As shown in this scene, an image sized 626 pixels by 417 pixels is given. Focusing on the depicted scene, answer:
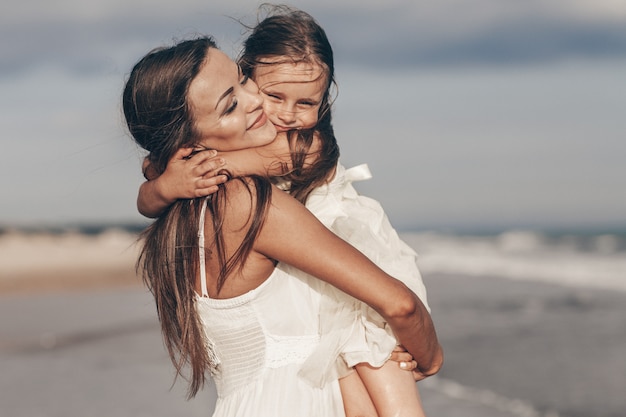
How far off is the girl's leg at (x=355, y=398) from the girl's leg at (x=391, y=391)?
0.08 ft

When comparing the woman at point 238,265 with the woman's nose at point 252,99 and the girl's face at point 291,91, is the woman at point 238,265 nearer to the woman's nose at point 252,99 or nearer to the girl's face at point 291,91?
the woman's nose at point 252,99

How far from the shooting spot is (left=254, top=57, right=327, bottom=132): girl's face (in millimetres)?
2943

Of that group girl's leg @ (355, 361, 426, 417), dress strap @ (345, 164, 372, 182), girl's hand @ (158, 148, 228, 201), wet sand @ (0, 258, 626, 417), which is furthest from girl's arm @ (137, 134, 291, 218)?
wet sand @ (0, 258, 626, 417)

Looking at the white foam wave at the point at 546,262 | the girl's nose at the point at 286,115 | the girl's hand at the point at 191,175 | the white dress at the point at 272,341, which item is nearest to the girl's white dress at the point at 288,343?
the white dress at the point at 272,341

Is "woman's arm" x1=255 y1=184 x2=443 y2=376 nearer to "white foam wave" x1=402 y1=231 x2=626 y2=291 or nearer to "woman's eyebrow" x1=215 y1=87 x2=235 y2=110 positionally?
"woman's eyebrow" x1=215 y1=87 x2=235 y2=110

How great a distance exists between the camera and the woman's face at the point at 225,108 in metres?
2.33

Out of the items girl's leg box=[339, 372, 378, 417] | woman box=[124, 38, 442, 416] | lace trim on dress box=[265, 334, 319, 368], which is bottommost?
girl's leg box=[339, 372, 378, 417]

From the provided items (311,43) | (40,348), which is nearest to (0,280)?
(40,348)

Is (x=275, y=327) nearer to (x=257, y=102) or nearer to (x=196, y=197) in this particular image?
(x=196, y=197)

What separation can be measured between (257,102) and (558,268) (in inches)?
725

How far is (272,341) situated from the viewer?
7.71 ft

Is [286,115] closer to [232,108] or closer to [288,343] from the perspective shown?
[232,108]

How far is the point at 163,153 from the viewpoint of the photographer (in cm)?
243

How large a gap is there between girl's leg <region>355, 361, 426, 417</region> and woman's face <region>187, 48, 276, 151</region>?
77 cm
